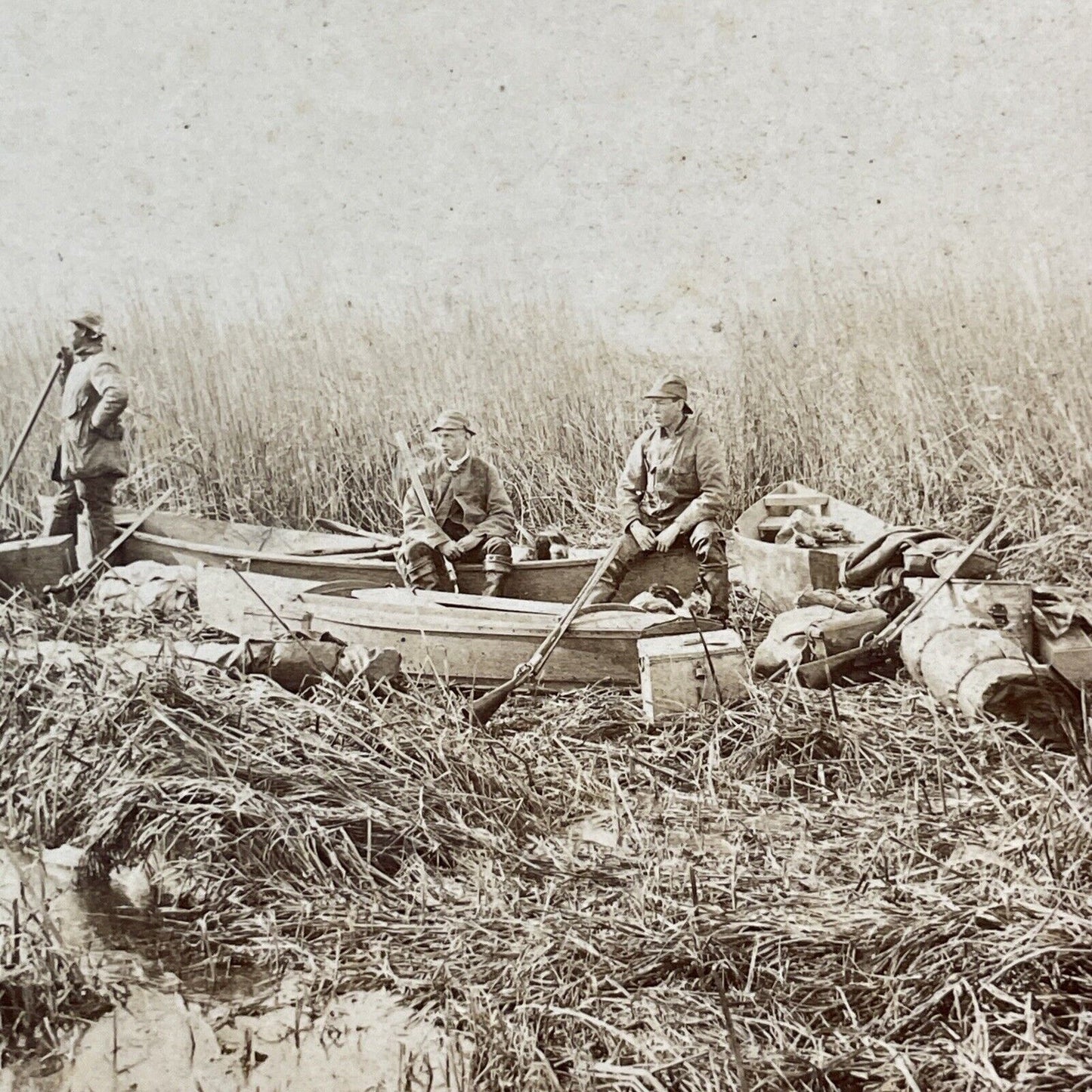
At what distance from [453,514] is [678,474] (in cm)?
112

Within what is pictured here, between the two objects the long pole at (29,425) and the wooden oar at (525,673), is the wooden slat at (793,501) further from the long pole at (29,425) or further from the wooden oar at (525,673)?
the long pole at (29,425)

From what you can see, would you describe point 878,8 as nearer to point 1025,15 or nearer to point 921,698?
point 1025,15

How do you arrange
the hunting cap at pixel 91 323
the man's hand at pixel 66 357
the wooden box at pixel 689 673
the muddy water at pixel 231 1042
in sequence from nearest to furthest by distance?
the muddy water at pixel 231 1042 → the wooden box at pixel 689 673 → the hunting cap at pixel 91 323 → the man's hand at pixel 66 357

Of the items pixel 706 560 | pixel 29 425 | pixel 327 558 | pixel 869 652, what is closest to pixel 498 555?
pixel 327 558

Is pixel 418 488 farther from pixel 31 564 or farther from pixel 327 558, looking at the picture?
pixel 31 564

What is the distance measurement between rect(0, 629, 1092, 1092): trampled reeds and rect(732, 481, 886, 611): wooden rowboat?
0.84m

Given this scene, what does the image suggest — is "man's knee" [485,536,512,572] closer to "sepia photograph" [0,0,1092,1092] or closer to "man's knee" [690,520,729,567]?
"sepia photograph" [0,0,1092,1092]

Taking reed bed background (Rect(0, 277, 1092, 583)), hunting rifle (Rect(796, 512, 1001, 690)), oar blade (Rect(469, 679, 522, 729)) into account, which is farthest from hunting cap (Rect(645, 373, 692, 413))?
oar blade (Rect(469, 679, 522, 729))

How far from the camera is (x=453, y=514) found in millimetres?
5398

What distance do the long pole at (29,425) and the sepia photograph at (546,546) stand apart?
0.15 ft

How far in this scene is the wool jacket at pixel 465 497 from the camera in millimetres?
5340

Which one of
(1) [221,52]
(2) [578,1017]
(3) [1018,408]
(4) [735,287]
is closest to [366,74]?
(1) [221,52]

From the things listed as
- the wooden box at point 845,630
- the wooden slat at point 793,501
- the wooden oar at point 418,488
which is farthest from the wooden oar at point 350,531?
the wooden box at point 845,630

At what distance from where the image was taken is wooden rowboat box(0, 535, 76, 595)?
526 centimetres
